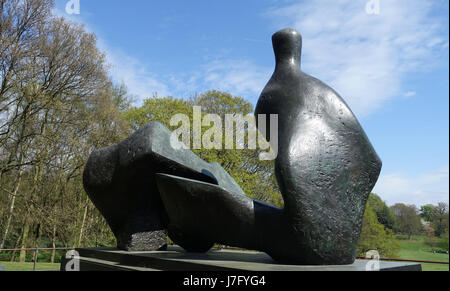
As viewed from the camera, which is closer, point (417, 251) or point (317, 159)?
point (317, 159)

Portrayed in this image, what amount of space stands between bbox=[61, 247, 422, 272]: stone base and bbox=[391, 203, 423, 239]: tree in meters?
28.3

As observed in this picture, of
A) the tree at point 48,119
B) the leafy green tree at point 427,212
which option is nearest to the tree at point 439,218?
the leafy green tree at point 427,212

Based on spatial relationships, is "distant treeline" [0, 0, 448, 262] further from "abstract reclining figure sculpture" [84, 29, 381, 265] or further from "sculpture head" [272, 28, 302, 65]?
"sculpture head" [272, 28, 302, 65]

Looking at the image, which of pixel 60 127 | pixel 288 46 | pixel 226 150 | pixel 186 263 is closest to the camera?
pixel 186 263

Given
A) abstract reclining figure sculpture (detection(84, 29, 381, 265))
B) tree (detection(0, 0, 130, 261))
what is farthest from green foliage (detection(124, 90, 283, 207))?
abstract reclining figure sculpture (detection(84, 29, 381, 265))

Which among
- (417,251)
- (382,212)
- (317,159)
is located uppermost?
(317,159)

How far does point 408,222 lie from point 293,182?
30.4 metres

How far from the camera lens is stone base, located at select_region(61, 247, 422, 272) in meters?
4.00

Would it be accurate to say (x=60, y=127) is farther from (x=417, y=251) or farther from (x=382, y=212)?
(x=417, y=251)

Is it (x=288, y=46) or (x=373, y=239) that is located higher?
(x=288, y=46)

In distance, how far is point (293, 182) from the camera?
4328 mm

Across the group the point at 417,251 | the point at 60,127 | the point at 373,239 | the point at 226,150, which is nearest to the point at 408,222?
the point at 417,251

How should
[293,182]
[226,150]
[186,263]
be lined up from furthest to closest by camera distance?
[226,150]
[186,263]
[293,182]
